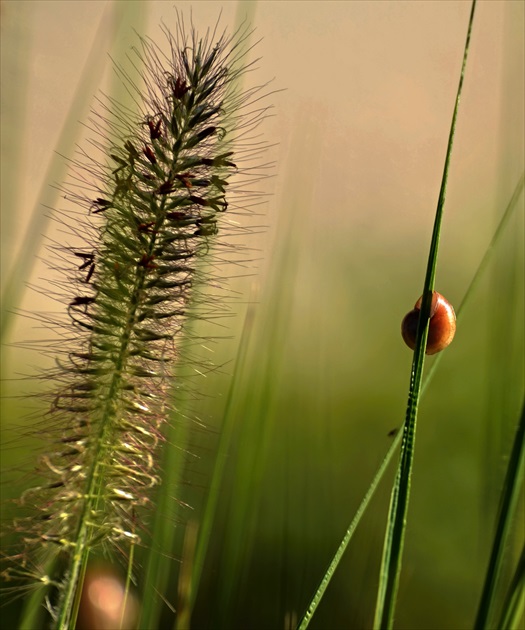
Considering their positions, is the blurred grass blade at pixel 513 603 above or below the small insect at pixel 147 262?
below

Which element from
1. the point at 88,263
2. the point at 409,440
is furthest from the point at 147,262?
the point at 409,440

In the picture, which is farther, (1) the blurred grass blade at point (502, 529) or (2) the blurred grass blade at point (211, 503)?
(2) the blurred grass blade at point (211, 503)

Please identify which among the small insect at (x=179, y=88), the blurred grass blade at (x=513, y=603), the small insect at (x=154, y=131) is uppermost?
the small insect at (x=179, y=88)

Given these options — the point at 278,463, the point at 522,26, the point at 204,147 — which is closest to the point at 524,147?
the point at 522,26

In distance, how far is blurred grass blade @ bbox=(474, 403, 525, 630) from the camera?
370 millimetres

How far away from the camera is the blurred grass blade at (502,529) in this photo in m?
0.37

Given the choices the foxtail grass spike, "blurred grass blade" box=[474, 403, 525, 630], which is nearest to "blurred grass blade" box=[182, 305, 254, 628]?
the foxtail grass spike

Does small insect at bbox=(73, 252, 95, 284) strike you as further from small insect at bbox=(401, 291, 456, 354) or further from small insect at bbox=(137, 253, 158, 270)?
small insect at bbox=(401, 291, 456, 354)

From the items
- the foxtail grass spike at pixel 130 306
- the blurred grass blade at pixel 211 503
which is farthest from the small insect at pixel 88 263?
the blurred grass blade at pixel 211 503

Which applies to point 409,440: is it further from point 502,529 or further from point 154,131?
point 154,131

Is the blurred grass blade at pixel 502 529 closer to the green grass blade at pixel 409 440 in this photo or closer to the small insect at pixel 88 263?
the green grass blade at pixel 409 440

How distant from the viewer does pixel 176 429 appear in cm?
56

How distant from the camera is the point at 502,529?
373mm

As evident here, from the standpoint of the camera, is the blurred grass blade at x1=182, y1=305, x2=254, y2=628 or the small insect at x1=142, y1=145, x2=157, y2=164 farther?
Answer: the blurred grass blade at x1=182, y1=305, x2=254, y2=628
